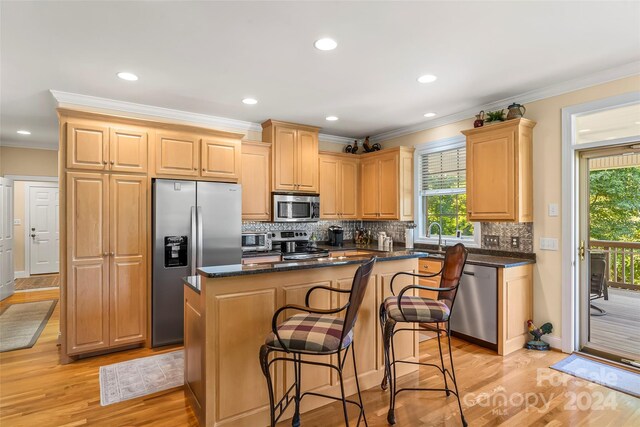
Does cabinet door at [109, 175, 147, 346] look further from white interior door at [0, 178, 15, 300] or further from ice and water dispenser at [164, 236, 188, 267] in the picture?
white interior door at [0, 178, 15, 300]

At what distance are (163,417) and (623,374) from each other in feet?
12.1

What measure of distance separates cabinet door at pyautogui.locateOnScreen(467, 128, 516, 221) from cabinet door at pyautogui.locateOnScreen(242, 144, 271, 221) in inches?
101

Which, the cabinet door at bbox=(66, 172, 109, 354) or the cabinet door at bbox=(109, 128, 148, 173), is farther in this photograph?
the cabinet door at bbox=(109, 128, 148, 173)

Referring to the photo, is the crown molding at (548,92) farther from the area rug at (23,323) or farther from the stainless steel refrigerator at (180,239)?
the area rug at (23,323)

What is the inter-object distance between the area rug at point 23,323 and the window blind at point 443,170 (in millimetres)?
5237

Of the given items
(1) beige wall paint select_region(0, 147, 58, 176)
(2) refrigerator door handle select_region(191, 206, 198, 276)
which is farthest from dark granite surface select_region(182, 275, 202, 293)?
(1) beige wall paint select_region(0, 147, 58, 176)

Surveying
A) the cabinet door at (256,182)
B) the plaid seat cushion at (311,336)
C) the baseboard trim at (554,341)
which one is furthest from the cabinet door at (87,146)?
the baseboard trim at (554,341)

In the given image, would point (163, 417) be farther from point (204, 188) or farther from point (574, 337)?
point (574, 337)

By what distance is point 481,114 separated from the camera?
4.09m

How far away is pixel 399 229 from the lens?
5465 millimetres

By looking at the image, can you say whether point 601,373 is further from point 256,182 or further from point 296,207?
point 256,182

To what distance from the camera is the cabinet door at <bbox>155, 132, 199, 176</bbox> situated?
12.4ft

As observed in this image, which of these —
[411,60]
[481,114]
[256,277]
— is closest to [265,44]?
[411,60]

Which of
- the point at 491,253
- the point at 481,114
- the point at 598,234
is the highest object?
the point at 481,114
